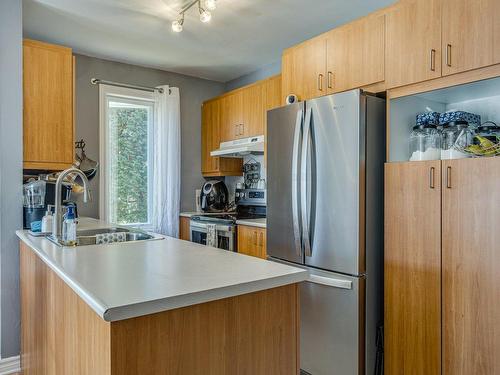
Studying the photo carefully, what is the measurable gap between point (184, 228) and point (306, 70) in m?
2.36

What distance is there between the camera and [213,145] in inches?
175

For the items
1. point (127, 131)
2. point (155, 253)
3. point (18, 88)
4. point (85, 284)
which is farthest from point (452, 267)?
point (127, 131)

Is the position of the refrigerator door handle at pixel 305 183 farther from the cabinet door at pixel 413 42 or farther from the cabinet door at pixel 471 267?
the cabinet door at pixel 471 267

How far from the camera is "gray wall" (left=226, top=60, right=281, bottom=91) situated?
3.97 metres

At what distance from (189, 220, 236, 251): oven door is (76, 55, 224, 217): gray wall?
0.62 meters

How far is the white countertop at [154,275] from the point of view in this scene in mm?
968

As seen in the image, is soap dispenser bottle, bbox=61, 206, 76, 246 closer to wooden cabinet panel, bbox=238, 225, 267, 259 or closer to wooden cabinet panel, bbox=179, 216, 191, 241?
wooden cabinet panel, bbox=238, 225, 267, 259

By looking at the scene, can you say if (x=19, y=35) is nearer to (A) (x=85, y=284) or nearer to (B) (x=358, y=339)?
(A) (x=85, y=284)

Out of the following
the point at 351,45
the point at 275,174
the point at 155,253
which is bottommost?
the point at 155,253

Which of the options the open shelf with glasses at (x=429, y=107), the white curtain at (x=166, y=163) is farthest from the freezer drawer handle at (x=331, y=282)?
the white curtain at (x=166, y=163)

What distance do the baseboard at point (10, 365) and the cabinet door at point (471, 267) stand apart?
2729mm

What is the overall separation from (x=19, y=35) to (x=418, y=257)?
3002mm

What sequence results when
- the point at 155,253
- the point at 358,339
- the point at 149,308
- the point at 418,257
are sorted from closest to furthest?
1. the point at 149,308
2. the point at 155,253
3. the point at 418,257
4. the point at 358,339

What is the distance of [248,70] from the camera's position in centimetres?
428
